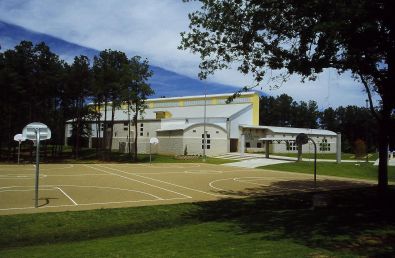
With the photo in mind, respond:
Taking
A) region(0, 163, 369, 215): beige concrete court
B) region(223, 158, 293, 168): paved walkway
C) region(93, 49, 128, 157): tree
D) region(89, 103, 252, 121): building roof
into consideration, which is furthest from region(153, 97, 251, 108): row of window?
region(0, 163, 369, 215): beige concrete court

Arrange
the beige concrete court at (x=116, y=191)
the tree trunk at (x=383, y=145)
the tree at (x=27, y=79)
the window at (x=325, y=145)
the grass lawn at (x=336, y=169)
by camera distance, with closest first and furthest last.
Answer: the tree trunk at (x=383, y=145) < the beige concrete court at (x=116, y=191) < the grass lawn at (x=336, y=169) < the tree at (x=27, y=79) < the window at (x=325, y=145)

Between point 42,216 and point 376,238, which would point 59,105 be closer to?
point 42,216

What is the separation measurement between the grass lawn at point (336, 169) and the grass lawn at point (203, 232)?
73.0 ft

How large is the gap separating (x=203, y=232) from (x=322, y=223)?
3.31 m

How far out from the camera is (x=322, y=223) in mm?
12203

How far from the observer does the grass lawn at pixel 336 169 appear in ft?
131

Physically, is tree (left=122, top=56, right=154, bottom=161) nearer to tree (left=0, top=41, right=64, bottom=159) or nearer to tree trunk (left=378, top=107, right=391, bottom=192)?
tree (left=0, top=41, right=64, bottom=159)

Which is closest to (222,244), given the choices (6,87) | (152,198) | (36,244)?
(36,244)

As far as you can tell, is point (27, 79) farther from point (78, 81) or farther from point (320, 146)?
point (320, 146)

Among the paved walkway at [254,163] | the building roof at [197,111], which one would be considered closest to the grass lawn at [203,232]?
the paved walkway at [254,163]

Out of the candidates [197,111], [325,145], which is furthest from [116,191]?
[325,145]

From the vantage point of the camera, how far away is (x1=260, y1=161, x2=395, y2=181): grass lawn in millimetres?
39816

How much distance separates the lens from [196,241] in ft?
34.5

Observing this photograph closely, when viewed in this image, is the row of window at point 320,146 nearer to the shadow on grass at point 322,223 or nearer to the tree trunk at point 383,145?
the shadow on grass at point 322,223
